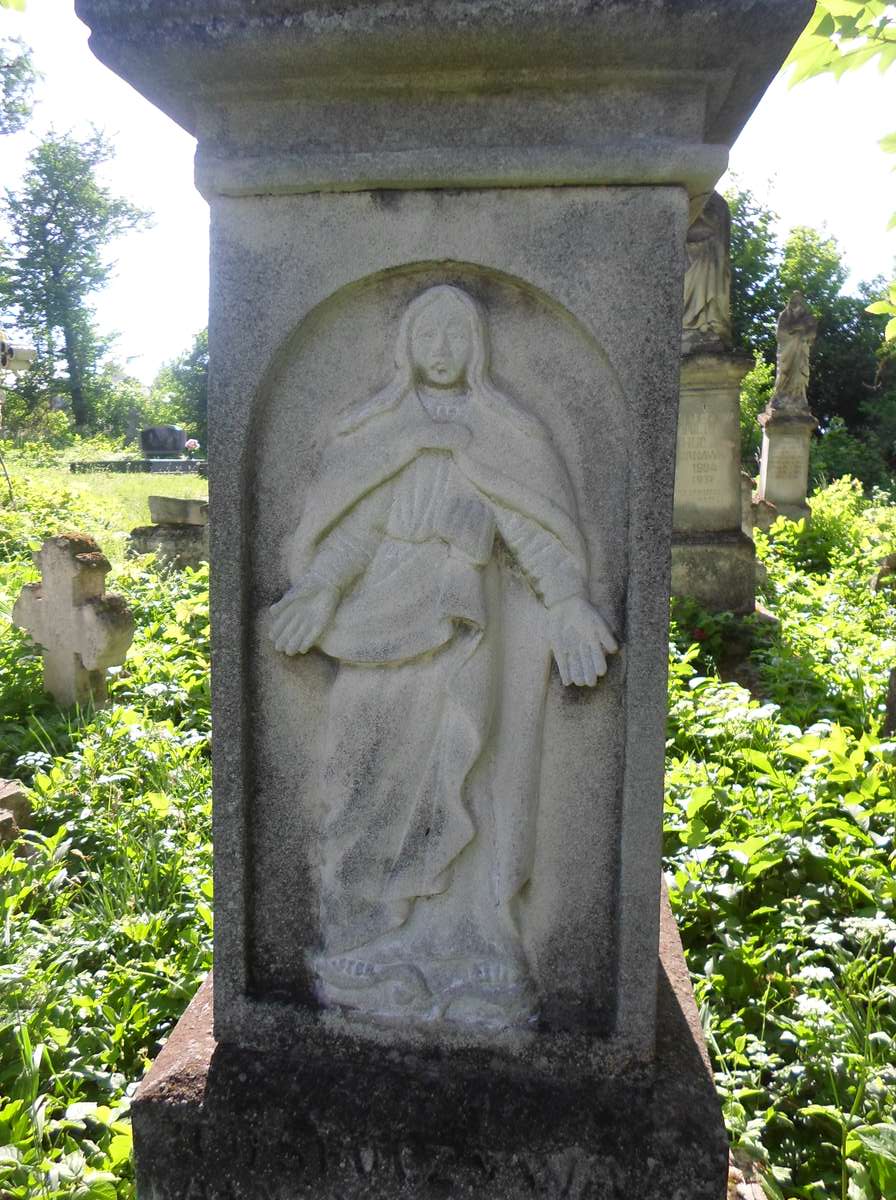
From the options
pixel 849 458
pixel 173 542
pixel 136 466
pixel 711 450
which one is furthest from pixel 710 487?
pixel 136 466

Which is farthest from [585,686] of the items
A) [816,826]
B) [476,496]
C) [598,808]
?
[816,826]

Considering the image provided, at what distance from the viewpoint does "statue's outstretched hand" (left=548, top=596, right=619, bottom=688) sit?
1.70 metres

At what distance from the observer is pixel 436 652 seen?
1.76 meters

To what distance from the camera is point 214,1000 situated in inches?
74.5

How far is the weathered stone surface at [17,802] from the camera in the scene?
3.57 m

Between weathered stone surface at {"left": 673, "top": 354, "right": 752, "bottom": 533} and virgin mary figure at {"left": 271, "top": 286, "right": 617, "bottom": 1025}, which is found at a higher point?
weathered stone surface at {"left": 673, "top": 354, "right": 752, "bottom": 533}

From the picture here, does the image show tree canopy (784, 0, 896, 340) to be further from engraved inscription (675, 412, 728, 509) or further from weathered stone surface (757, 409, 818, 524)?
weathered stone surface (757, 409, 818, 524)

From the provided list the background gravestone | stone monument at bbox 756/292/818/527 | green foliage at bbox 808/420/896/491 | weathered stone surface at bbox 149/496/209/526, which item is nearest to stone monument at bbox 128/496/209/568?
weathered stone surface at bbox 149/496/209/526

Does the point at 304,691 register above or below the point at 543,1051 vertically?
above

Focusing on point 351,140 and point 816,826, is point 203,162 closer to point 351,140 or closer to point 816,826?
point 351,140

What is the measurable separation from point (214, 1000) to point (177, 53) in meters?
1.81

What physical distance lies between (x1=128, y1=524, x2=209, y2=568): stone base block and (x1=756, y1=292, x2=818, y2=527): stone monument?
29.9ft

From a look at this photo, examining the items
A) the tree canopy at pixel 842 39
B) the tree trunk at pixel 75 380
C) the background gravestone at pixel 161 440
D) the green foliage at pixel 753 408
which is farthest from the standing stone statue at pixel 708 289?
the tree trunk at pixel 75 380

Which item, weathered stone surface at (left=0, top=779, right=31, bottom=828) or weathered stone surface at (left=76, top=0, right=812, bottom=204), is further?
weathered stone surface at (left=0, top=779, right=31, bottom=828)
